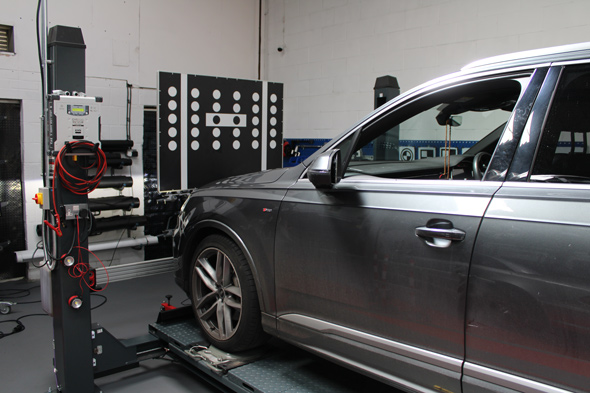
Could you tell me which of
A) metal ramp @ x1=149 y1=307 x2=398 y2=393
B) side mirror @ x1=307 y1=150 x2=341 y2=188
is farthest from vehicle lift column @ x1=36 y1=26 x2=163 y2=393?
side mirror @ x1=307 y1=150 x2=341 y2=188

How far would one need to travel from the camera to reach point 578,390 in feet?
4.83

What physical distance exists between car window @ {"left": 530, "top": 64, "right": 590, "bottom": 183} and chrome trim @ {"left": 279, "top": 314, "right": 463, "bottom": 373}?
714 mm

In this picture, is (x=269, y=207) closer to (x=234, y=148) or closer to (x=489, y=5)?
(x=234, y=148)

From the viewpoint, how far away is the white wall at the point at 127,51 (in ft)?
16.0

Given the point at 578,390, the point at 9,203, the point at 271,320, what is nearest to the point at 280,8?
the point at 9,203

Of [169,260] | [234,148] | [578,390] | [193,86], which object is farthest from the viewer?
[169,260]

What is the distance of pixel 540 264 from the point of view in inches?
59.9

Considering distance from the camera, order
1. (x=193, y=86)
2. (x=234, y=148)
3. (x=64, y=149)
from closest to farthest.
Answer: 1. (x=64, y=149)
2. (x=193, y=86)
3. (x=234, y=148)

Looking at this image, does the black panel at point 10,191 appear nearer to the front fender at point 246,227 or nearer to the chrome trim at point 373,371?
the front fender at point 246,227

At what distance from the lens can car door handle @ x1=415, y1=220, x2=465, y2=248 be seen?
1.71 m

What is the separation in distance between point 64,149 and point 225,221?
90cm

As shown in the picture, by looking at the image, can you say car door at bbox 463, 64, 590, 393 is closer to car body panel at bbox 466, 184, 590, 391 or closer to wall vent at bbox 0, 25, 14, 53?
car body panel at bbox 466, 184, 590, 391

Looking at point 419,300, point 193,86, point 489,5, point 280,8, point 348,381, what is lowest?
point 348,381

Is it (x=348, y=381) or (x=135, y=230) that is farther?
(x=135, y=230)
